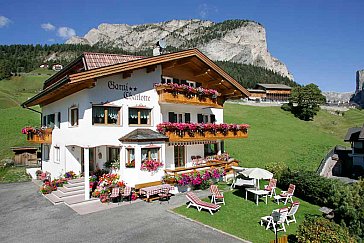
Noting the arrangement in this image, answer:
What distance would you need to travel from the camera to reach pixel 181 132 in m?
19.3

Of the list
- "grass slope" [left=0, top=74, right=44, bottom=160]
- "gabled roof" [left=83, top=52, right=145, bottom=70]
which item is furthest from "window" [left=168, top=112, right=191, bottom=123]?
"grass slope" [left=0, top=74, right=44, bottom=160]

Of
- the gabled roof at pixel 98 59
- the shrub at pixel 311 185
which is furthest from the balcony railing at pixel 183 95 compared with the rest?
the shrub at pixel 311 185

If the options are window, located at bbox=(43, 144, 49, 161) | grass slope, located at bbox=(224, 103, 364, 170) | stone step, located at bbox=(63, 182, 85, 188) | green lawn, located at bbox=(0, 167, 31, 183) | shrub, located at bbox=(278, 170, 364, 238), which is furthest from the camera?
grass slope, located at bbox=(224, 103, 364, 170)

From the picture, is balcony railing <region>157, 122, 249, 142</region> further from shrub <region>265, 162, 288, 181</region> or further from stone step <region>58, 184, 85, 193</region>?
stone step <region>58, 184, 85, 193</region>

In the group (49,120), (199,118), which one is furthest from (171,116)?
(49,120)

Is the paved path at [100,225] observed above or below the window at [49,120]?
below

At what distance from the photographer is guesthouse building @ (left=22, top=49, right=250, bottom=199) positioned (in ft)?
55.0

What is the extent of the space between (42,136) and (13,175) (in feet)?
15.0

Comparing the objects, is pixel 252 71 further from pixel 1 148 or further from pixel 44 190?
pixel 44 190

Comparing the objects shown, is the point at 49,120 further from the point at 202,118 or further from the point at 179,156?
the point at 202,118

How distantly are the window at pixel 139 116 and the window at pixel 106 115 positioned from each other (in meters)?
0.95

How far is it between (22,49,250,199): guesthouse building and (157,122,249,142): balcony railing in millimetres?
66

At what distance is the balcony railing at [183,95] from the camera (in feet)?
62.7

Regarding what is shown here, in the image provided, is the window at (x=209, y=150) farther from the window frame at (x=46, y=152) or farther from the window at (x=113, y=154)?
the window frame at (x=46, y=152)
